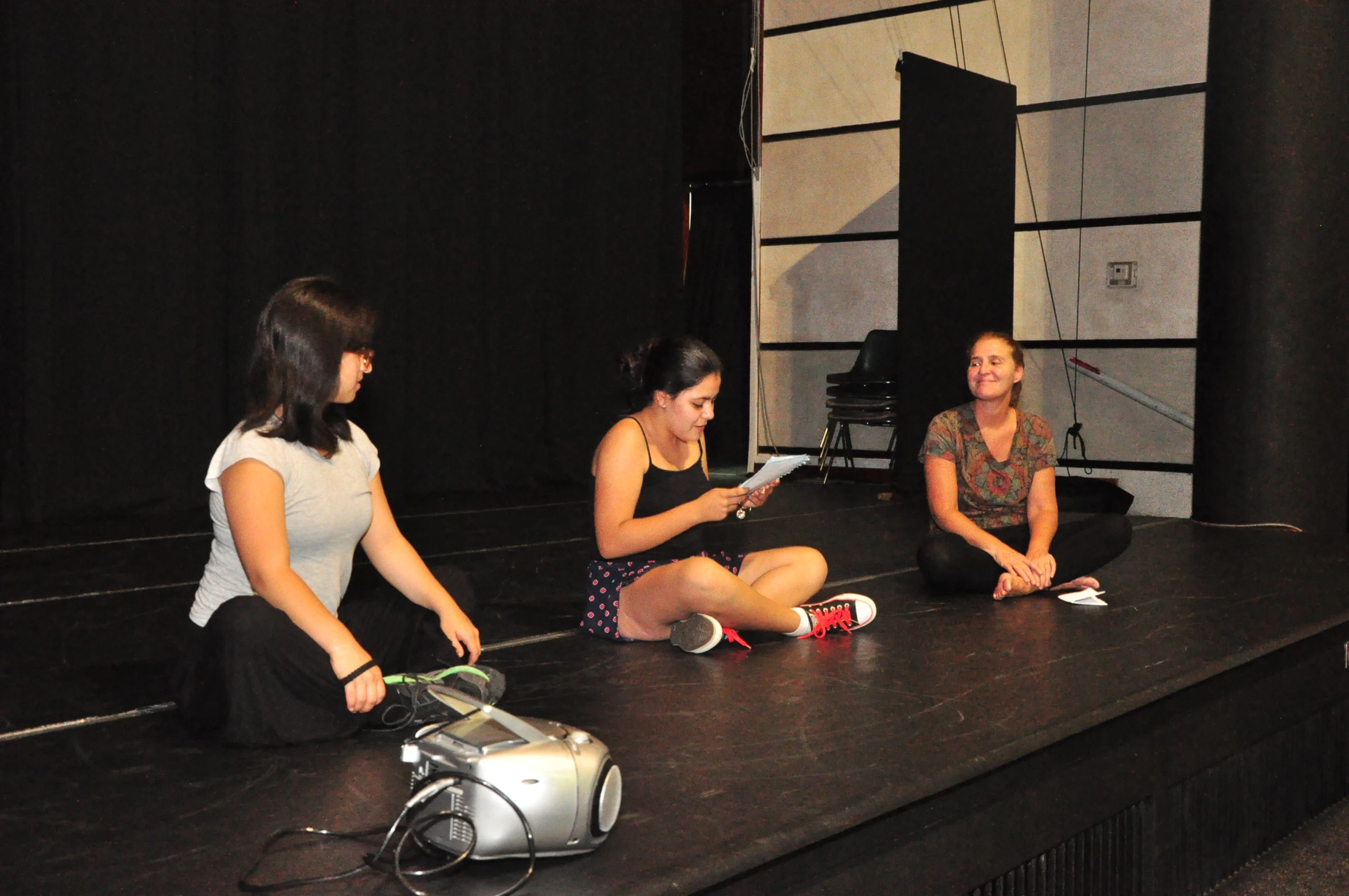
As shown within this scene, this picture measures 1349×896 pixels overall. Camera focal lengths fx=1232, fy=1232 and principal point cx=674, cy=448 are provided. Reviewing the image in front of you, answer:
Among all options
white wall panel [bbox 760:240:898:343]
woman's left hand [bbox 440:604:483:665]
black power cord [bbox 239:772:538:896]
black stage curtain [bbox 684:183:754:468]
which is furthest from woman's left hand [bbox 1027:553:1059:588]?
black stage curtain [bbox 684:183:754:468]

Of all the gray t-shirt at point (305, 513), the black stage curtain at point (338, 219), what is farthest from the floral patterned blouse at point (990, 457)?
the black stage curtain at point (338, 219)

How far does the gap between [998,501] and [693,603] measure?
3.69 ft

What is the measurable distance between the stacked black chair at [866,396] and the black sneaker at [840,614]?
3.34 m

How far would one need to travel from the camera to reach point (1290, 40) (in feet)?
14.8

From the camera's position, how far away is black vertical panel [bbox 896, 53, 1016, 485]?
18.5 ft

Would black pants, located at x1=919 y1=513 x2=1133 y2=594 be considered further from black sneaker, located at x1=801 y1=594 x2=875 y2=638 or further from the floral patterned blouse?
black sneaker, located at x1=801 y1=594 x2=875 y2=638

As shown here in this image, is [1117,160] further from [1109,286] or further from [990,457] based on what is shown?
[990,457]

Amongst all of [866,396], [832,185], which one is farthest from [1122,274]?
[832,185]

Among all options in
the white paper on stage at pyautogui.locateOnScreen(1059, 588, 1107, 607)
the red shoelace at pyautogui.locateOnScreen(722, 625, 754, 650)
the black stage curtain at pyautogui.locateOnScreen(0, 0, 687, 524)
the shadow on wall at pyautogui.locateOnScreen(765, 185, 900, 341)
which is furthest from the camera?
the shadow on wall at pyautogui.locateOnScreen(765, 185, 900, 341)

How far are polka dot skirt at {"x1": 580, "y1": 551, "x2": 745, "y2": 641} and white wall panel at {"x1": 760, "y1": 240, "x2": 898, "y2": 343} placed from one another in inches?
183

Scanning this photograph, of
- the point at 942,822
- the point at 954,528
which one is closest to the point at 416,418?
the point at 954,528

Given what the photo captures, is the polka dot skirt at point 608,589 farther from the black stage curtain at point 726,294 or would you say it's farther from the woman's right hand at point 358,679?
the black stage curtain at point 726,294

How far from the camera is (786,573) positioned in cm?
274

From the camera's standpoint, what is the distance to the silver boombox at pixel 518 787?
134 cm
